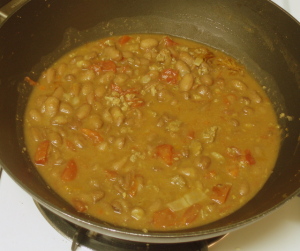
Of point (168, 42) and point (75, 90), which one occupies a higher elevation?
point (168, 42)

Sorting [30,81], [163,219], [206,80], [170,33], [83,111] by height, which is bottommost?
[163,219]

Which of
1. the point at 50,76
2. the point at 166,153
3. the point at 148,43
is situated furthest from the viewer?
the point at 148,43

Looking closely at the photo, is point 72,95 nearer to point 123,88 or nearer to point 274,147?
point 123,88

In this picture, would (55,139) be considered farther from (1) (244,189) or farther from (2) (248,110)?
(2) (248,110)

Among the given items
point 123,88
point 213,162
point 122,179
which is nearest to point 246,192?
point 213,162

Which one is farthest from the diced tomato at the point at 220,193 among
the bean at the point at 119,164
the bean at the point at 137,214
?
the bean at the point at 119,164

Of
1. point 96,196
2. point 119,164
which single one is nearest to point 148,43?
point 119,164

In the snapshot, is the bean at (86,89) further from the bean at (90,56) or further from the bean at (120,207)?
the bean at (120,207)

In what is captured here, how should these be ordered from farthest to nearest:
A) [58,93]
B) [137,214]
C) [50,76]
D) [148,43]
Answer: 1. [148,43]
2. [50,76]
3. [58,93]
4. [137,214]
